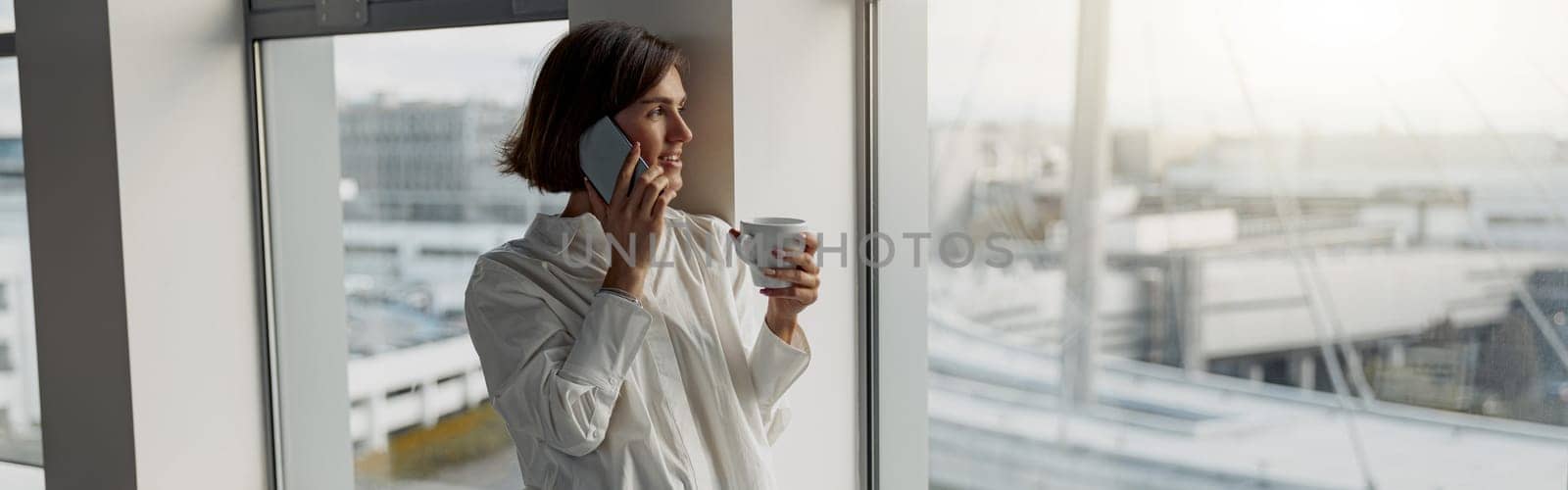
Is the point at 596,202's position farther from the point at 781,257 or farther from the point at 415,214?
the point at 415,214

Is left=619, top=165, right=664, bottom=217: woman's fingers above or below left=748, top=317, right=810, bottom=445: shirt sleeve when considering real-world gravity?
above

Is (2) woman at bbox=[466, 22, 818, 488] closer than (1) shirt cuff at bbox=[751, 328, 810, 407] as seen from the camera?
Yes

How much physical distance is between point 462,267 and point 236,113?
0.63 metres

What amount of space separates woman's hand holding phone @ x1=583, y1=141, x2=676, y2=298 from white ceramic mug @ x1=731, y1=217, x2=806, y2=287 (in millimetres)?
113

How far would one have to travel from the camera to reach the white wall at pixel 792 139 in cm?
169

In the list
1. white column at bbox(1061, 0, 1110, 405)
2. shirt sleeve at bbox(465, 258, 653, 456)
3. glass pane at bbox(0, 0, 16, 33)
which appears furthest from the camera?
glass pane at bbox(0, 0, 16, 33)

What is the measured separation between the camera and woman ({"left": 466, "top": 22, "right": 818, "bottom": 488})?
4.70ft

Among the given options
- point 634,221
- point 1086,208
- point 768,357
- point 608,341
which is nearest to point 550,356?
point 608,341

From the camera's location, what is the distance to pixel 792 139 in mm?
1845

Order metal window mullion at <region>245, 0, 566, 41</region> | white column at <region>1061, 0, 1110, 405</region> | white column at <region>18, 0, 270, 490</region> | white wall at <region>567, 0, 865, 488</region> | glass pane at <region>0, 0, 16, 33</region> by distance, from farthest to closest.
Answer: glass pane at <region>0, 0, 16, 33</region>, white column at <region>18, 0, 270, 490</region>, metal window mullion at <region>245, 0, 566, 41</region>, white column at <region>1061, 0, 1110, 405</region>, white wall at <region>567, 0, 865, 488</region>

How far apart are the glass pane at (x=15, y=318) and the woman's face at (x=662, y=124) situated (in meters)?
2.15

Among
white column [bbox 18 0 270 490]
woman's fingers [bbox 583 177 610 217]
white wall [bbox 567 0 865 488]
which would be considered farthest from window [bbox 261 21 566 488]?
woman's fingers [bbox 583 177 610 217]

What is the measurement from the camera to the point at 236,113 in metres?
2.53

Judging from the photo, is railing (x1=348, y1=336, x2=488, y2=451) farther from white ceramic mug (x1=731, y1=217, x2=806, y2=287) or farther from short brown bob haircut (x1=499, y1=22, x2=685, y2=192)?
white ceramic mug (x1=731, y1=217, x2=806, y2=287)
